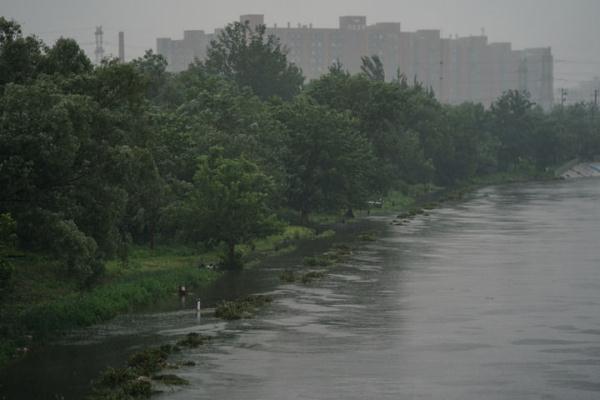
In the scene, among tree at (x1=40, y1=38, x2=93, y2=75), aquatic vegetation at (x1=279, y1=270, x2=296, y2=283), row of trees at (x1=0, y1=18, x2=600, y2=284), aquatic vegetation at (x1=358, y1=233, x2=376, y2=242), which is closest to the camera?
row of trees at (x1=0, y1=18, x2=600, y2=284)

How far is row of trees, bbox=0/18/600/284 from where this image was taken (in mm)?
41938

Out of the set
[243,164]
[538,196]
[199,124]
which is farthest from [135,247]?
[538,196]

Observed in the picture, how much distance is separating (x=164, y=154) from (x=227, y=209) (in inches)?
288

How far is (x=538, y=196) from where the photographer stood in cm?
13250

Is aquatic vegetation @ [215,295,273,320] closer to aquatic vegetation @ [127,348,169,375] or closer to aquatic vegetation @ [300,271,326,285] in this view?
aquatic vegetation @ [300,271,326,285]

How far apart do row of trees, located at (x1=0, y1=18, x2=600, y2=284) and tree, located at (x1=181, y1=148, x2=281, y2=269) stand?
0.09 meters

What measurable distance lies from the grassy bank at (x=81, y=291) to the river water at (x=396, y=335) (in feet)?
4.35

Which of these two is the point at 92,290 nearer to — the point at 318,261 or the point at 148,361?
the point at 148,361

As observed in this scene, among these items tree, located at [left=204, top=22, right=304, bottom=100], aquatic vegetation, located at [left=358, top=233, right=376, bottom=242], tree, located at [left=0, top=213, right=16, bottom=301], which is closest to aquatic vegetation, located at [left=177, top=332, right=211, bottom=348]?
tree, located at [left=0, top=213, right=16, bottom=301]

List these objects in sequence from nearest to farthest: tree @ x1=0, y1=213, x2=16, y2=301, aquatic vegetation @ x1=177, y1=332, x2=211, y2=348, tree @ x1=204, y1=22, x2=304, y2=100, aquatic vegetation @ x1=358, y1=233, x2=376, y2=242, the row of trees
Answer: tree @ x1=0, y1=213, x2=16, y2=301 → aquatic vegetation @ x1=177, y1=332, x2=211, y2=348 → the row of trees → aquatic vegetation @ x1=358, y1=233, x2=376, y2=242 → tree @ x1=204, y1=22, x2=304, y2=100

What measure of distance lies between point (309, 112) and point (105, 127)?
4790cm

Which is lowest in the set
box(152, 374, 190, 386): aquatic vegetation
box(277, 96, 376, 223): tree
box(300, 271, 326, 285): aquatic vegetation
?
box(152, 374, 190, 386): aquatic vegetation

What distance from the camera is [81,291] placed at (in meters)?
47.9

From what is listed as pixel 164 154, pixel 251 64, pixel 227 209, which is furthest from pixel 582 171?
pixel 227 209
